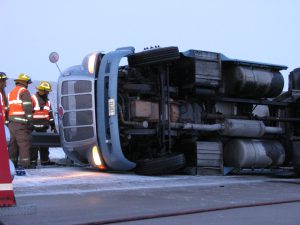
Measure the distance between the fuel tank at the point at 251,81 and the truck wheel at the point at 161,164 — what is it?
1882 millimetres

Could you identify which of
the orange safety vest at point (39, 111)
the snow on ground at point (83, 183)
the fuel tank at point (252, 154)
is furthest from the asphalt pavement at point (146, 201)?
the orange safety vest at point (39, 111)

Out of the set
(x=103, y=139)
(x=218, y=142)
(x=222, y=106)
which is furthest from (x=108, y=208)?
(x=222, y=106)

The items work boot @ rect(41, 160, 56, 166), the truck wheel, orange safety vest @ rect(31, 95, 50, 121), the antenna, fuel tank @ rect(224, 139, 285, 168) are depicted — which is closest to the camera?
the truck wheel

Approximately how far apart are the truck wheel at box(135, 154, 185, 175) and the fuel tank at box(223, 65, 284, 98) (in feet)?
6.17

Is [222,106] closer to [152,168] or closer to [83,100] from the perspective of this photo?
[152,168]

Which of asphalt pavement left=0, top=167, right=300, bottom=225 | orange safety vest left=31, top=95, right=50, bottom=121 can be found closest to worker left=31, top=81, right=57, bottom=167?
orange safety vest left=31, top=95, right=50, bottom=121

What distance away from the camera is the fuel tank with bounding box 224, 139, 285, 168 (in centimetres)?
881

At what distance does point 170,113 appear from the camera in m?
8.40

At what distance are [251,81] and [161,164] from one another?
2461mm

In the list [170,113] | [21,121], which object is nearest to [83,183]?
[170,113]

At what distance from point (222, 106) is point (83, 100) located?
2.85 meters

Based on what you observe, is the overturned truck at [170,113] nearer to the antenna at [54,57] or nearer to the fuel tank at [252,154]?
the fuel tank at [252,154]

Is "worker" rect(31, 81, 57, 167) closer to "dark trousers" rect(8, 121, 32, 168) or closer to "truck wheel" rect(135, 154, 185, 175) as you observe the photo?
"dark trousers" rect(8, 121, 32, 168)

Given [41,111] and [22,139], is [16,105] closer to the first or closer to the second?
[22,139]
